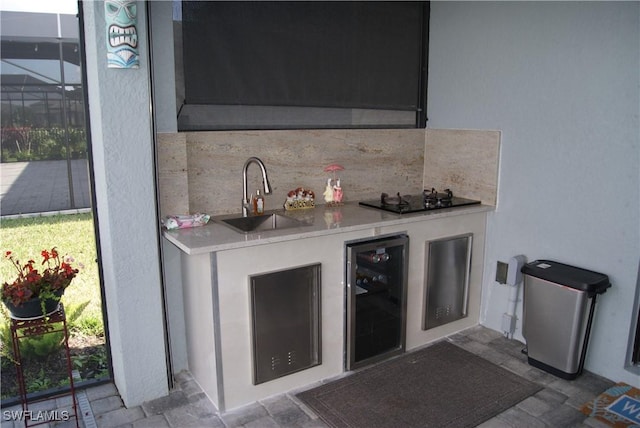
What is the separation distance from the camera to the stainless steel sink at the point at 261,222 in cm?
290

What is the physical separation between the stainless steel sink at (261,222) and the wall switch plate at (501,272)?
1.46 m

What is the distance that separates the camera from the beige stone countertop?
2369 millimetres

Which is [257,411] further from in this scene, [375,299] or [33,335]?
[33,335]

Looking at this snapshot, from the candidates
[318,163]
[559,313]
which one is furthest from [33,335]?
[559,313]

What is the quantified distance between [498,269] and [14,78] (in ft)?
9.95

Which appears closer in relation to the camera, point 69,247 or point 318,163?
point 69,247

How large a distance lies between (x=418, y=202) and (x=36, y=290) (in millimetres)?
2323

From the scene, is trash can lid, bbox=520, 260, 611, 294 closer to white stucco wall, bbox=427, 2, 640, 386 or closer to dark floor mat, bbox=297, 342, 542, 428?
white stucco wall, bbox=427, 2, 640, 386

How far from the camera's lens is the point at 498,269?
11.2ft


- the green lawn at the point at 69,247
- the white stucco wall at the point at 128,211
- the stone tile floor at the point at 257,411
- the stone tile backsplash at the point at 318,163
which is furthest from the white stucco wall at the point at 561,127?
the green lawn at the point at 69,247

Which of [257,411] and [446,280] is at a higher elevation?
[446,280]

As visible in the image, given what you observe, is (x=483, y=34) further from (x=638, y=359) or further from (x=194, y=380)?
(x=194, y=380)

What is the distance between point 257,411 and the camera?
2.53m

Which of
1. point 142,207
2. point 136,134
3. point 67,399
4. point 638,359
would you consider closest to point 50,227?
point 142,207
